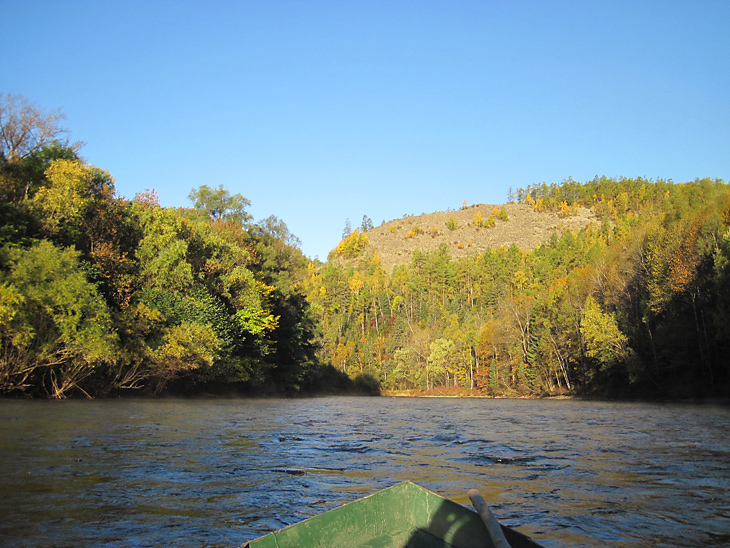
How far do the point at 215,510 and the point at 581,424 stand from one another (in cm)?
1771

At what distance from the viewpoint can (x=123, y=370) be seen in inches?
1221

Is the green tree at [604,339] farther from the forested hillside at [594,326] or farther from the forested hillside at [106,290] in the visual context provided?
the forested hillside at [106,290]

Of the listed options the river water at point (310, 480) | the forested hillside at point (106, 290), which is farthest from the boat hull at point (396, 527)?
the forested hillside at point (106, 290)

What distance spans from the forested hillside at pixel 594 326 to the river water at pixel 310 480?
1083 inches

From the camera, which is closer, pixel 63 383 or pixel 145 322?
pixel 63 383

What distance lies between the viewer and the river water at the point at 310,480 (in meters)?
6.01

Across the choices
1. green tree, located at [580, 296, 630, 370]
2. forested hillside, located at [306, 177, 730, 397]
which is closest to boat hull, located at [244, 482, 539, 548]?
forested hillside, located at [306, 177, 730, 397]

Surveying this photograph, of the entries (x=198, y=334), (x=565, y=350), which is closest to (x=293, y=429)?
(x=198, y=334)

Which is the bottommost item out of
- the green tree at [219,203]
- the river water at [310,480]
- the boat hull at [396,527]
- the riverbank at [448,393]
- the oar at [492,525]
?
the riverbank at [448,393]

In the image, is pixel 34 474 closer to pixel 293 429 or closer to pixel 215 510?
pixel 215 510

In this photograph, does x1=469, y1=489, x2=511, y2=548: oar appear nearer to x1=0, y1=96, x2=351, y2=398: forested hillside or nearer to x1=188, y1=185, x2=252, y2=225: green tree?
x1=0, y1=96, x2=351, y2=398: forested hillside

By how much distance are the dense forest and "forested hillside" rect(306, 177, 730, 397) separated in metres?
0.19

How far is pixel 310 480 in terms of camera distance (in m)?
8.87

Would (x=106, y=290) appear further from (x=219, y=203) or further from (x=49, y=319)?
(x=219, y=203)
